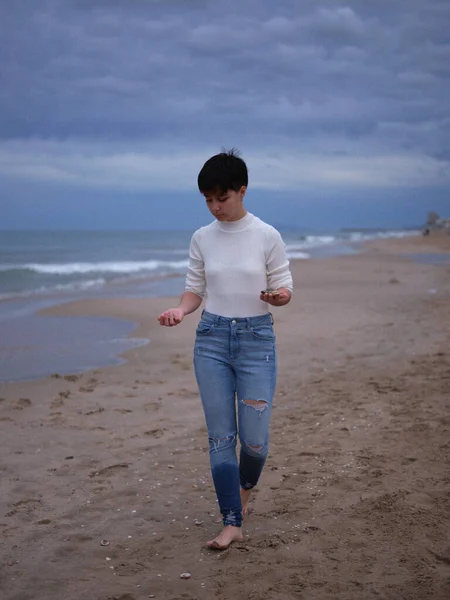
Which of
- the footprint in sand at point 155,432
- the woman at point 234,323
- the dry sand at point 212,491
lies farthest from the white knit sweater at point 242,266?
the footprint in sand at point 155,432

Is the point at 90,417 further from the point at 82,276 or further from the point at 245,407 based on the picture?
the point at 82,276

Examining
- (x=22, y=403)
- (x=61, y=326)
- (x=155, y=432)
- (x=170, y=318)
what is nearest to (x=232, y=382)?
(x=170, y=318)

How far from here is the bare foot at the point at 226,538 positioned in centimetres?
341

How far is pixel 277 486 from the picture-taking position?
13.9ft

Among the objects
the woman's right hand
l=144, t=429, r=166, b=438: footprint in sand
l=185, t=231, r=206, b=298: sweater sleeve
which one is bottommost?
l=144, t=429, r=166, b=438: footprint in sand

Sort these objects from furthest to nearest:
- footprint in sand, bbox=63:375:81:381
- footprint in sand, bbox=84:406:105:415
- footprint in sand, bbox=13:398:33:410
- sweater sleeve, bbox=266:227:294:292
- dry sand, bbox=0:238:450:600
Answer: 1. footprint in sand, bbox=63:375:81:381
2. footprint in sand, bbox=13:398:33:410
3. footprint in sand, bbox=84:406:105:415
4. sweater sleeve, bbox=266:227:294:292
5. dry sand, bbox=0:238:450:600

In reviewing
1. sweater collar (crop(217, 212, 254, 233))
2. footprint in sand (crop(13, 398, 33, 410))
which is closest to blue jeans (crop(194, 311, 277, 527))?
sweater collar (crop(217, 212, 254, 233))

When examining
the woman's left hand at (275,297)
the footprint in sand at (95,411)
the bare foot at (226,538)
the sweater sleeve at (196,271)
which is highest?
the sweater sleeve at (196,271)

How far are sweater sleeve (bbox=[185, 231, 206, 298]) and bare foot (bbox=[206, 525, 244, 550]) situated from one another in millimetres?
1259

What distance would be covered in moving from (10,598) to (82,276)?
2080 cm

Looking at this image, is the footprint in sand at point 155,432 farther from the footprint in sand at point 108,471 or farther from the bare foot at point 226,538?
the bare foot at point 226,538

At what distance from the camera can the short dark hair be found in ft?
10.5

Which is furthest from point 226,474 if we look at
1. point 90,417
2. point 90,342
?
point 90,342

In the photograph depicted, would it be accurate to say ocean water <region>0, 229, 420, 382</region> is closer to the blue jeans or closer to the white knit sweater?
the blue jeans
